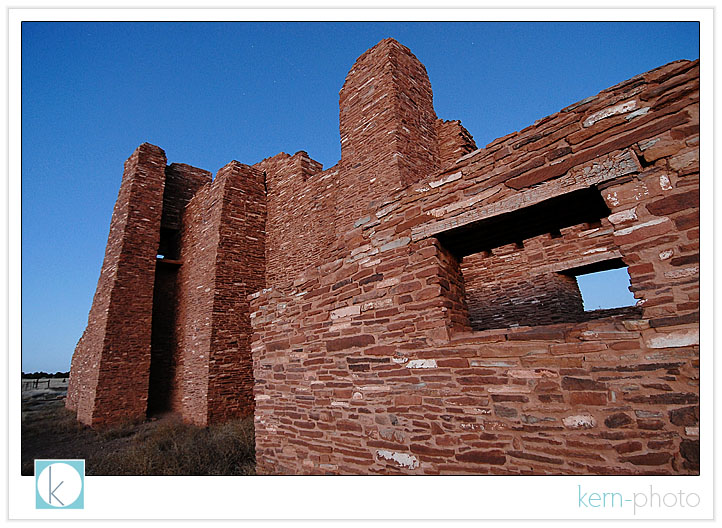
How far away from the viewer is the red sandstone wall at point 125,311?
35.6 ft

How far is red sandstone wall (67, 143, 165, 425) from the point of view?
10.8 meters

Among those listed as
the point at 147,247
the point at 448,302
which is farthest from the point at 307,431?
the point at 147,247

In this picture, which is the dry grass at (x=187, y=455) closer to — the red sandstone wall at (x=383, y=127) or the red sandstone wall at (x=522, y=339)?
the red sandstone wall at (x=522, y=339)

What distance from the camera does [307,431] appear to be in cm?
461

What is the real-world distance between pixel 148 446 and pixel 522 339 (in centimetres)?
807

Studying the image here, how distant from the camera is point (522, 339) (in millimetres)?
3021

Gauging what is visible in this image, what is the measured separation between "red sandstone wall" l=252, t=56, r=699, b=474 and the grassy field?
245 centimetres

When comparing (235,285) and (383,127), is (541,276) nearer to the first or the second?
(383,127)
